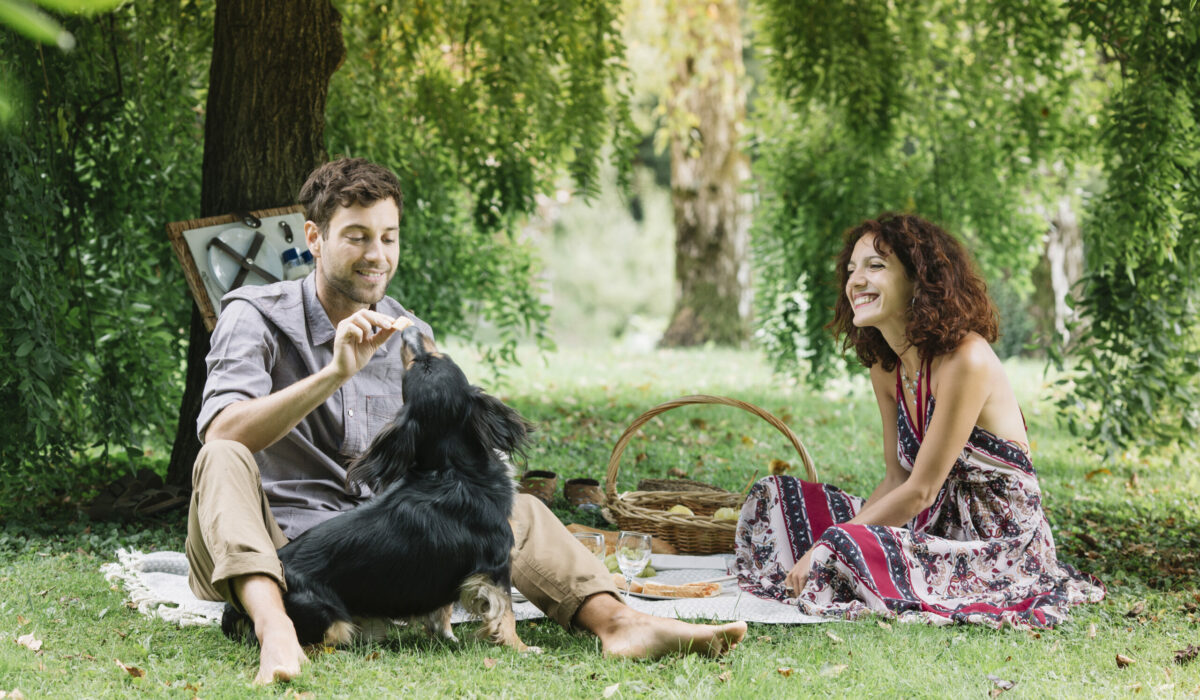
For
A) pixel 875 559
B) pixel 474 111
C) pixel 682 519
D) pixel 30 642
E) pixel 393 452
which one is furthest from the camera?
pixel 474 111

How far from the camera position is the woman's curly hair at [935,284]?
10.5 ft

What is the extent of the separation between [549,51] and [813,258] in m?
2.08

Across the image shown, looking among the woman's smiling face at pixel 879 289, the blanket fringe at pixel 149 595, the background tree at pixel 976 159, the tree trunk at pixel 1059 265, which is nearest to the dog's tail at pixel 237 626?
the blanket fringe at pixel 149 595

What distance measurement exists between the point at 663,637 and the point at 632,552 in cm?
60

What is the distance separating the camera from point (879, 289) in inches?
131

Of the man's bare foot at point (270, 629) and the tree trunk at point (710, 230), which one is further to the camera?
the tree trunk at point (710, 230)

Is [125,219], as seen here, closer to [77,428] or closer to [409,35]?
[77,428]

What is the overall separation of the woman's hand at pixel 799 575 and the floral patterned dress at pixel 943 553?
0.03m

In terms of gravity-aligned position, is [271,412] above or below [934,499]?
above

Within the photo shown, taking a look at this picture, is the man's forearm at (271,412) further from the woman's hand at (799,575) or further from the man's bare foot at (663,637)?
the woman's hand at (799,575)

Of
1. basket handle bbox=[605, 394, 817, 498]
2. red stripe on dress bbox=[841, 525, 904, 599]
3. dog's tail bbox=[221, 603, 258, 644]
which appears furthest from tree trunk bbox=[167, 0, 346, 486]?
red stripe on dress bbox=[841, 525, 904, 599]

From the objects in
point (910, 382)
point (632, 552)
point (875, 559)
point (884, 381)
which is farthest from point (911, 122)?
point (632, 552)

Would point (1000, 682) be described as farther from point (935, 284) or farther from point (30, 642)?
A: point (30, 642)

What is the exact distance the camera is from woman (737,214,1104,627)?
3.10 meters
